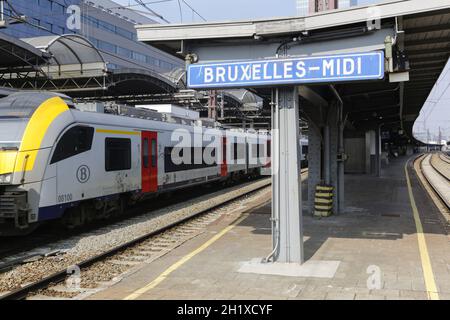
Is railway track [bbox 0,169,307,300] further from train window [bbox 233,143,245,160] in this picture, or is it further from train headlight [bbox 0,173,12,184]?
train window [bbox 233,143,245,160]

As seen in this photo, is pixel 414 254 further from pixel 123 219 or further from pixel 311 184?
pixel 123 219

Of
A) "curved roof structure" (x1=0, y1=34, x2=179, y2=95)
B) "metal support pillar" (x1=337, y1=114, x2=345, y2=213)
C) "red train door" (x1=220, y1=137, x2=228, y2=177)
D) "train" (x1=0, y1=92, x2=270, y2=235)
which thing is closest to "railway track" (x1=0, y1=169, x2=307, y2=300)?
"train" (x1=0, y1=92, x2=270, y2=235)

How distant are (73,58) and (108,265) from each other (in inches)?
874

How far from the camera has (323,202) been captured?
12.8 m

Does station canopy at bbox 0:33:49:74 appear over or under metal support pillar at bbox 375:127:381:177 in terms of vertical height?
over

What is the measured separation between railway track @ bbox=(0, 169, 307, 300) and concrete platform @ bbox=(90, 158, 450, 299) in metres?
0.33

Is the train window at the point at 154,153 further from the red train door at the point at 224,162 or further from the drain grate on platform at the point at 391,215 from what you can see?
the red train door at the point at 224,162

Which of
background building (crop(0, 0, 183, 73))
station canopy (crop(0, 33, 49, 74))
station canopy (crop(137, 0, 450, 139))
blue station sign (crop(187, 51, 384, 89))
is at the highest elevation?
background building (crop(0, 0, 183, 73))

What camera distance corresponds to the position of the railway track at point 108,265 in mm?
6621

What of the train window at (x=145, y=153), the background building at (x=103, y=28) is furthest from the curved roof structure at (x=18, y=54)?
the background building at (x=103, y=28)

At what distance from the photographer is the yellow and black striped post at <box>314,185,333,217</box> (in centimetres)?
1273

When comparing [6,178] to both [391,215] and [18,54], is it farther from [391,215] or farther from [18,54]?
[18,54]

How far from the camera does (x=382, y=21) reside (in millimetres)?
7418

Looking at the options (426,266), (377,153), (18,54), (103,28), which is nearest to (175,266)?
(426,266)
